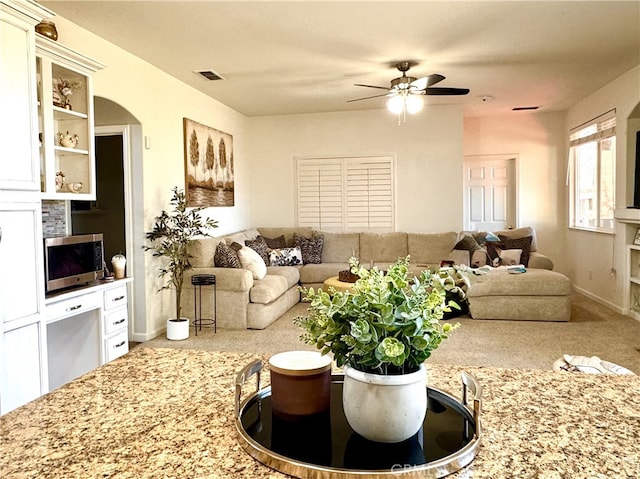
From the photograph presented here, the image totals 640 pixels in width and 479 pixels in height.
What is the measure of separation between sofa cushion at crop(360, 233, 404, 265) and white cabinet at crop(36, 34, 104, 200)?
420 centimetres

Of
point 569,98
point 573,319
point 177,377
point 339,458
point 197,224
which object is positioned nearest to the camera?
point 339,458

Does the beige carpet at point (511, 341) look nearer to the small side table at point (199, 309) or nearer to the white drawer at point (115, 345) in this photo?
the small side table at point (199, 309)

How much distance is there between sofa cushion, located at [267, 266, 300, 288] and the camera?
229 inches

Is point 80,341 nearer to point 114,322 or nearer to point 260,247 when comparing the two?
point 114,322

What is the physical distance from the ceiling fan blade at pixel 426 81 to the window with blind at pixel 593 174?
8.58ft

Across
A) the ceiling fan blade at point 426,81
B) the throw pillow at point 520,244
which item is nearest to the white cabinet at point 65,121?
the ceiling fan blade at point 426,81

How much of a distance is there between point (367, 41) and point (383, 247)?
133 inches

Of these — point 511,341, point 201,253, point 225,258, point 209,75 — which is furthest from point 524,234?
point 209,75

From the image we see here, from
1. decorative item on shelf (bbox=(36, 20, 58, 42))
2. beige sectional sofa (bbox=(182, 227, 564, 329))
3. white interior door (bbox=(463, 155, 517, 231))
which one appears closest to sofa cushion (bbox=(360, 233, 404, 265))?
beige sectional sofa (bbox=(182, 227, 564, 329))

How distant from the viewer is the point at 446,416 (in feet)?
3.37

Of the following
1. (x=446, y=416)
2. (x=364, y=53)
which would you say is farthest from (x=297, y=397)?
(x=364, y=53)

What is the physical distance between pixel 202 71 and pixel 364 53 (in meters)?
1.69

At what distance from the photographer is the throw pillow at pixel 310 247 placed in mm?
6691

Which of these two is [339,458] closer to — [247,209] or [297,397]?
[297,397]
